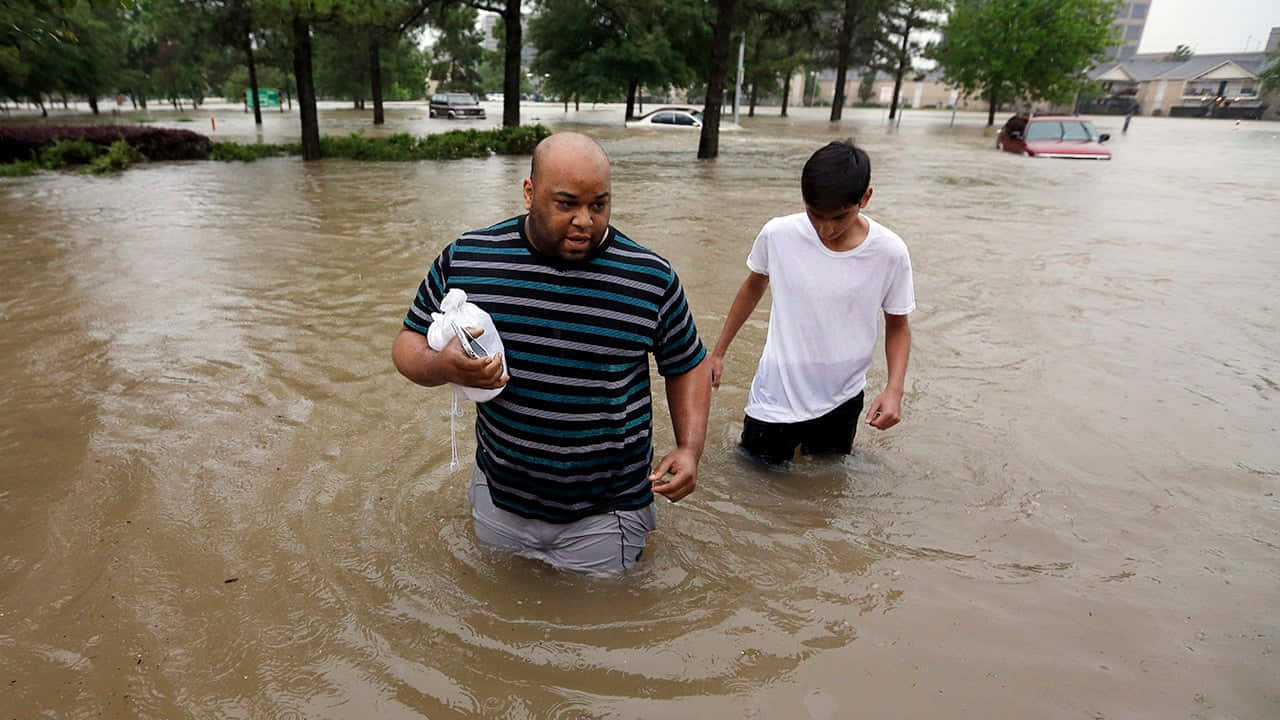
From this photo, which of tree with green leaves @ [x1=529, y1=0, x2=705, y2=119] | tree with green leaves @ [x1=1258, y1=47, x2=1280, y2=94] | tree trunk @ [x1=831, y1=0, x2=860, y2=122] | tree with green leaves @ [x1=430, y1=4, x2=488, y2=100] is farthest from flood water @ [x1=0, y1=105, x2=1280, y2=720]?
tree with green leaves @ [x1=1258, y1=47, x2=1280, y2=94]

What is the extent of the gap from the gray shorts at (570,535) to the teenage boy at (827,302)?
88 cm

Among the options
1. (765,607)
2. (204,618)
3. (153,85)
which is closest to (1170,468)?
(765,607)

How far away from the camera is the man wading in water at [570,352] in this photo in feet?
6.90

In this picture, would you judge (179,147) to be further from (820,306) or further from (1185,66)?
(1185,66)

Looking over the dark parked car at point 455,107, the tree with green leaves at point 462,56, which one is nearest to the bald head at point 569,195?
the tree with green leaves at point 462,56

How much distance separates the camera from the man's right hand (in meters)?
1.97

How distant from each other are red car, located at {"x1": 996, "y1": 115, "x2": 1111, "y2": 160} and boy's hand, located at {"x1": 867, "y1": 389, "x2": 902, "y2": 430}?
21.3 m

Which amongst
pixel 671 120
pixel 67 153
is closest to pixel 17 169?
pixel 67 153

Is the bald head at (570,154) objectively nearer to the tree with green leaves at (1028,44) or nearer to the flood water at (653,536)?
the flood water at (653,536)

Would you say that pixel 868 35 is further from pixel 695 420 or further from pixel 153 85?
pixel 695 420

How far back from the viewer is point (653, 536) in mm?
3250

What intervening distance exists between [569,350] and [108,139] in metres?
18.5

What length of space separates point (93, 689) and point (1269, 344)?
313 inches

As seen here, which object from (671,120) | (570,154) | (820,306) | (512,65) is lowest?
(820,306)
